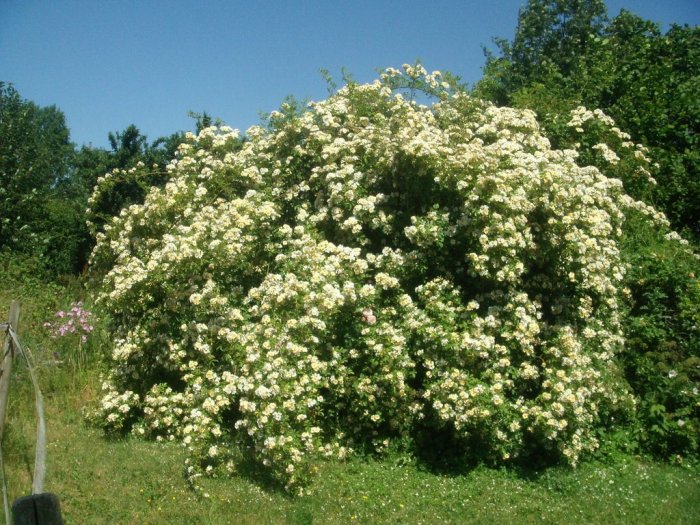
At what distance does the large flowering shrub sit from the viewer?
5395 mm

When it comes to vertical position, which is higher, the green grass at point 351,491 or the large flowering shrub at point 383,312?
the large flowering shrub at point 383,312

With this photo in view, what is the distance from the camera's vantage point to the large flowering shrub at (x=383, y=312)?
17.7 ft

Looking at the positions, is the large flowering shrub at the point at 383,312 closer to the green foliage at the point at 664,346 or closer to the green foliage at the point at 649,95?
the green foliage at the point at 664,346

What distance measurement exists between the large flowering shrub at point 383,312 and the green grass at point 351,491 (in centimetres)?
25

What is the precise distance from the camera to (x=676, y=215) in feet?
30.2

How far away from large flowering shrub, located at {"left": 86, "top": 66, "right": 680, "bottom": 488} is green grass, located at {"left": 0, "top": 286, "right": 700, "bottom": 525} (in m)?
0.25

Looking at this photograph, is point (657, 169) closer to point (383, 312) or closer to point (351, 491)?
point (383, 312)

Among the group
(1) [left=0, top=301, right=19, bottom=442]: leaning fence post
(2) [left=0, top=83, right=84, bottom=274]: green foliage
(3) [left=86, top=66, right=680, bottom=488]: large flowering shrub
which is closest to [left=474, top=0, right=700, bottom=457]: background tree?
(3) [left=86, top=66, right=680, bottom=488]: large flowering shrub

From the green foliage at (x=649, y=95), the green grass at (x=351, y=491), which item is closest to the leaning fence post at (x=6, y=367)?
the green grass at (x=351, y=491)

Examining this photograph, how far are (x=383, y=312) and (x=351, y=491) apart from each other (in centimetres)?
167

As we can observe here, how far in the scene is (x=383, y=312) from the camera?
6.03 metres

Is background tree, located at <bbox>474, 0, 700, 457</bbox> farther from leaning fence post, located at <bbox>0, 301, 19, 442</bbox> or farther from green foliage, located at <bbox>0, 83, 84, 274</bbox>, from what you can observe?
green foliage, located at <bbox>0, 83, 84, 274</bbox>

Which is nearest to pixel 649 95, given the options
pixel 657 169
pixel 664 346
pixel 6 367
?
pixel 657 169

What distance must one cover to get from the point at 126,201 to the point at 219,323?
20.4 ft
